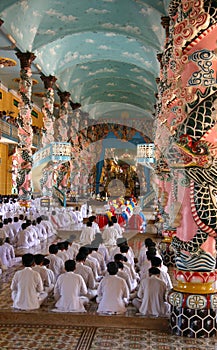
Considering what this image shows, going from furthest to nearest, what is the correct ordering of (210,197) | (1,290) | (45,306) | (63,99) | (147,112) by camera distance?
1. (147,112)
2. (63,99)
3. (1,290)
4. (45,306)
5. (210,197)

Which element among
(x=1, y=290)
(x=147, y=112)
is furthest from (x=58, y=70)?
(x=1, y=290)

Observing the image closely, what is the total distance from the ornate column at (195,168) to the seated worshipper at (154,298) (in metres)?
0.57

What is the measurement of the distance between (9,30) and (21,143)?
4398 millimetres

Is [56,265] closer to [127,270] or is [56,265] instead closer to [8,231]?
[127,270]

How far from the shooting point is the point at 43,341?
6141 millimetres

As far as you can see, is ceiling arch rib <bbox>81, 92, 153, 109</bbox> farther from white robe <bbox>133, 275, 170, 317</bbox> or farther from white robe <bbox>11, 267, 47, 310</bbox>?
white robe <bbox>133, 275, 170, 317</bbox>

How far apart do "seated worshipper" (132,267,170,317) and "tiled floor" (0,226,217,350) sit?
0.71 feet

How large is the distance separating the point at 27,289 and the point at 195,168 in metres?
3.15

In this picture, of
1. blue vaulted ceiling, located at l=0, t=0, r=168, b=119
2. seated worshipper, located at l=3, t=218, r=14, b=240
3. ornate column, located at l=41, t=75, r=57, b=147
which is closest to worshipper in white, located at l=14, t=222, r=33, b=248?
seated worshipper, located at l=3, t=218, r=14, b=240

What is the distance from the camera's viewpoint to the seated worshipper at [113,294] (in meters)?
7.10

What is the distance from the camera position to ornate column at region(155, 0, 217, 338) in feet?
20.0

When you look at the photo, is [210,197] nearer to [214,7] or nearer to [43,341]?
[214,7]

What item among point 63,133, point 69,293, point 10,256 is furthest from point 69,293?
point 63,133

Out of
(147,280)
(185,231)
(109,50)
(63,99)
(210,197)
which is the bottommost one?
(147,280)
